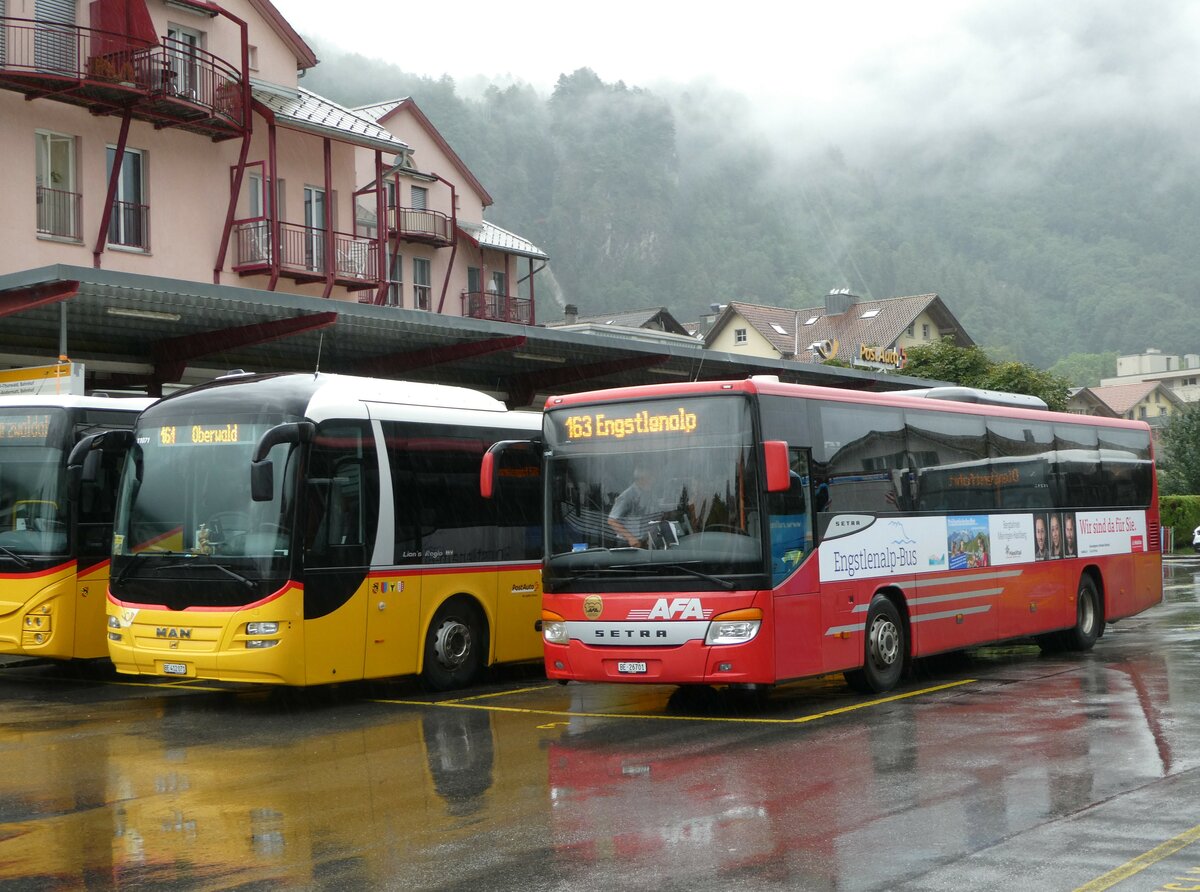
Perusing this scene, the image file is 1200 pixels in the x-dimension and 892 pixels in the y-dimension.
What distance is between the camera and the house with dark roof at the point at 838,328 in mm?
91625

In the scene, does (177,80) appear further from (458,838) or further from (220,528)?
(458,838)

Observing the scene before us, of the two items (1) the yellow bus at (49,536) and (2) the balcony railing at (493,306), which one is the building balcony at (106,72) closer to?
(1) the yellow bus at (49,536)

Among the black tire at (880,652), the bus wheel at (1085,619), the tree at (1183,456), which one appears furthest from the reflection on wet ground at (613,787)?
the tree at (1183,456)

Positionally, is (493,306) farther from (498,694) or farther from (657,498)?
(657,498)

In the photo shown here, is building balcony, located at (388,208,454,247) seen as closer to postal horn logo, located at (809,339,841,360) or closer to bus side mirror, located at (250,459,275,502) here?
postal horn logo, located at (809,339,841,360)

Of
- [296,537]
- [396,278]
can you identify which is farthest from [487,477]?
[396,278]

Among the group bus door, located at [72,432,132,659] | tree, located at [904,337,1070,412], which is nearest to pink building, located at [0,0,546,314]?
bus door, located at [72,432,132,659]

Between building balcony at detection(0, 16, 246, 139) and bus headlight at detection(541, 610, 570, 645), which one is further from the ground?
building balcony at detection(0, 16, 246, 139)

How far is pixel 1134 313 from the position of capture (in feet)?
562

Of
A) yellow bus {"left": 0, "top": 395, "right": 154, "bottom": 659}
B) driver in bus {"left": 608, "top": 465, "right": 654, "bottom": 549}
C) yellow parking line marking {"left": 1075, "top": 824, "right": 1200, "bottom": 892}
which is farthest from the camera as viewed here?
yellow bus {"left": 0, "top": 395, "right": 154, "bottom": 659}

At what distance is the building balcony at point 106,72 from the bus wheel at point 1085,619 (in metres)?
19.0

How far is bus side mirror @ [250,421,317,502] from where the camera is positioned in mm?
12617

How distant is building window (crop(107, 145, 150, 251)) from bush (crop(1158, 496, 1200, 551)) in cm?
4109

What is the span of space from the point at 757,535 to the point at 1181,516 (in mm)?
48732
